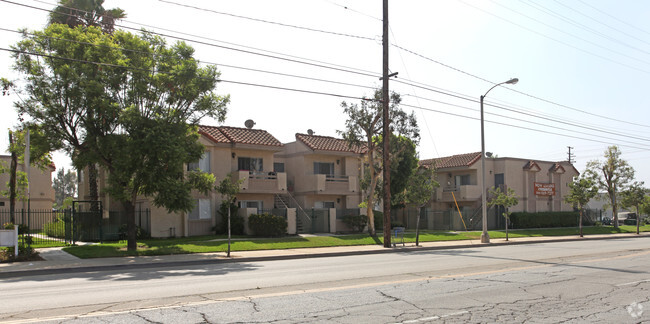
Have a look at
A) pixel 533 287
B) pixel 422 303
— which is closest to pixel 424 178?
pixel 533 287

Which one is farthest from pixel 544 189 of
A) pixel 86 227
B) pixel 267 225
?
pixel 86 227

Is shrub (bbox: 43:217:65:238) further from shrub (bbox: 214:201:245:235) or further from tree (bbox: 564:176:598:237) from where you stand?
tree (bbox: 564:176:598:237)

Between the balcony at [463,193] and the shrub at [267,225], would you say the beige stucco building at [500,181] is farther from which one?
the shrub at [267,225]

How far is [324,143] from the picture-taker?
38000mm

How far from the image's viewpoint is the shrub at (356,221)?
34656 millimetres

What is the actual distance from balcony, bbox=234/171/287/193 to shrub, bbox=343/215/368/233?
4.85 meters

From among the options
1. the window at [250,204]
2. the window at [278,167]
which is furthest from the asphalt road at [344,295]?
the window at [278,167]

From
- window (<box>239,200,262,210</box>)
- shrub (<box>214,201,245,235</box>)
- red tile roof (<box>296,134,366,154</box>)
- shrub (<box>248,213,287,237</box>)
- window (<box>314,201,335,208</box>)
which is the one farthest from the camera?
window (<box>314,201,335,208</box>)

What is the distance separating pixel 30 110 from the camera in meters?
20.8

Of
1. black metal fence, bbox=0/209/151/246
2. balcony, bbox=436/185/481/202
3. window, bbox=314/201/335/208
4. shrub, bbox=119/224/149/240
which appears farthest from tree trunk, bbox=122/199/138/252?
balcony, bbox=436/185/481/202

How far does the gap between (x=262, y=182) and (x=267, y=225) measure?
193 inches

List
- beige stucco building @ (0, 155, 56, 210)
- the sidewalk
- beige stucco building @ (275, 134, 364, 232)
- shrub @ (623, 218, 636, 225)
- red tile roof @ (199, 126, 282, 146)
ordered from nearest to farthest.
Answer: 1. the sidewalk
2. red tile roof @ (199, 126, 282, 146)
3. beige stucco building @ (275, 134, 364, 232)
4. beige stucco building @ (0, 155, 56, 210)
5. shrub @ (623, 218, 636, 225)

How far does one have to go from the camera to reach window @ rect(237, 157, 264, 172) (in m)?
33.6

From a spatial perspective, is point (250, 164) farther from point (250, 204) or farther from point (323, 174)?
point (323, 174)
